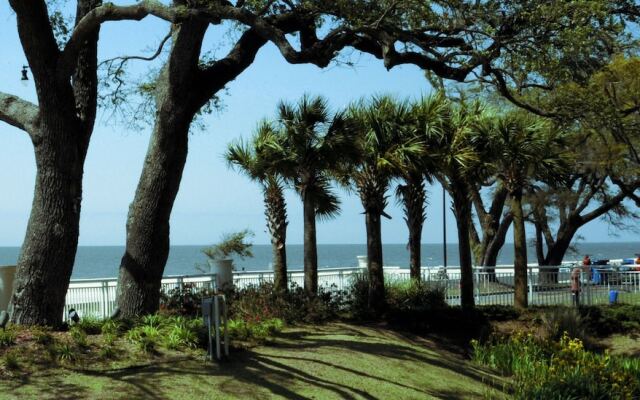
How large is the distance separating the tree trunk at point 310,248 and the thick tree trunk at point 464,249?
440 centimetres

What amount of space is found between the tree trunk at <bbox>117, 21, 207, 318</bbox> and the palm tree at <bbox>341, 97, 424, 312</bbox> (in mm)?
8571

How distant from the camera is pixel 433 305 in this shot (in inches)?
926

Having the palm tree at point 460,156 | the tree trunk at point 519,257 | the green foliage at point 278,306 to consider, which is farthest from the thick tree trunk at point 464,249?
the green foliage at point 278,306

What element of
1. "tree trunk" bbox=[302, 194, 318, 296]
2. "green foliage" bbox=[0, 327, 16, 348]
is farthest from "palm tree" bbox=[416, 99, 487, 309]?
"green foliage" bbox=[0, 327, 16, 348]

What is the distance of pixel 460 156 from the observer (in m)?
23.2

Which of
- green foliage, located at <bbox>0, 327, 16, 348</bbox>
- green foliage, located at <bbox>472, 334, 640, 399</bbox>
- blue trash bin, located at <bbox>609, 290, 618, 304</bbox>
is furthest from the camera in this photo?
blue trash bin, located at <bbox>609, 290, 618, 304</bbox>

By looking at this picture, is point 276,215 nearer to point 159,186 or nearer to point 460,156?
point 460,156

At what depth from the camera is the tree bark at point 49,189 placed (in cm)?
1302

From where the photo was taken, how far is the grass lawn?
1041 centimetres

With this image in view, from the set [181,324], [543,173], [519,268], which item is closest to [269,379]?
[181,324]

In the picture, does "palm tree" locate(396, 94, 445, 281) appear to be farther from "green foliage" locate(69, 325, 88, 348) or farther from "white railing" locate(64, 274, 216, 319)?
"green foliage" locate(69, 325, 88, 348)

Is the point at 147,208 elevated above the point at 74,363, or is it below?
above

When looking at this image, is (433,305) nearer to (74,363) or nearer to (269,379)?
(269,379)

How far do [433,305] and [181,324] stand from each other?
1162cm
